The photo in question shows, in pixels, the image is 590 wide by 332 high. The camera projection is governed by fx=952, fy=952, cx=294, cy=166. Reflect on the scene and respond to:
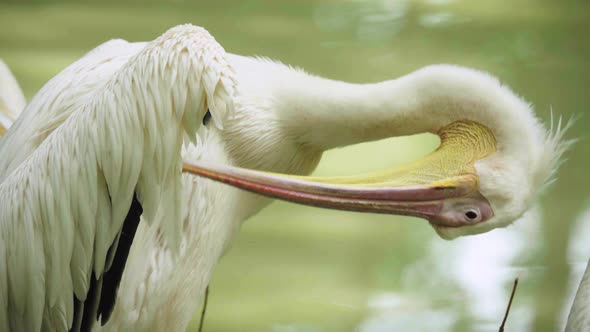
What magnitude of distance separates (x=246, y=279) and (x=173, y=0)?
2232mm

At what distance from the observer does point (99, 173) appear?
2059 mm

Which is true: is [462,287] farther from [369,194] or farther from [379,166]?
[369,194]

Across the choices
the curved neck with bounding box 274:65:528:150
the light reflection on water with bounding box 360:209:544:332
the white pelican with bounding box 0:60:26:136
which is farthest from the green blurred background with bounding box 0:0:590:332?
the curved neck with bounding box 274:65:528:150

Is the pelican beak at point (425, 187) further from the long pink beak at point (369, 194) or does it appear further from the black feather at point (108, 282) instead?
the black feather at point (108, 282)

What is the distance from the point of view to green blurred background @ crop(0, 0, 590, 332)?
11.9ft

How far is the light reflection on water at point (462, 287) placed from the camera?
3.54m

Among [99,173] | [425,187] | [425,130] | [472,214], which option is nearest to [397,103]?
[425,130]

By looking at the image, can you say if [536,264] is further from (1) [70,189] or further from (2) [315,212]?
(1) [70,189]

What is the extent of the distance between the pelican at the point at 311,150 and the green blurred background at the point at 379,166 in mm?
1049

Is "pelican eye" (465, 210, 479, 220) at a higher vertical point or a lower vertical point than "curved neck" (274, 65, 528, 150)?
lower

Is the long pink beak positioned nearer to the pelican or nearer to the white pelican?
the pelican

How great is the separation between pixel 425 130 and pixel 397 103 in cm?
14

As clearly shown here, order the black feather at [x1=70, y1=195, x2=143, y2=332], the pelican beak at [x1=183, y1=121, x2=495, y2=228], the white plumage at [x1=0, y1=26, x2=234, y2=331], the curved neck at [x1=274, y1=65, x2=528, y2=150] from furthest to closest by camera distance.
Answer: the curved neck at [x1=274, y1=65, x2=528, y2=150] < the pelican beak at [x1=183, y1=121, x2=495, y2=228] < the black feather at [x1=70, y1=195, x2=143, y2=332] < the white plumage at [x1=0, y1=26, x2=234, y2=331]

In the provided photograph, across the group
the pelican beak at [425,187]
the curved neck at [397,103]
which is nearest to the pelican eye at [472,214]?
the pelican beak at [425,187]
